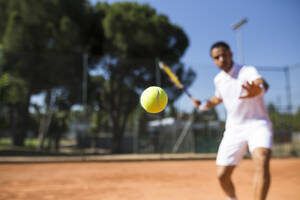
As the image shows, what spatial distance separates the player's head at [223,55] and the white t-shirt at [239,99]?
3.2 inches

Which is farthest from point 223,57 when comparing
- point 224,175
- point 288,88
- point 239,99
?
point 288,88

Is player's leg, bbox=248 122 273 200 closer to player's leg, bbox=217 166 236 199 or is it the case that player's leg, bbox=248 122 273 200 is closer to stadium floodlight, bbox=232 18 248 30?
player's leg, bbox=217 166 236 199

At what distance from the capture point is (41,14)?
14.6m

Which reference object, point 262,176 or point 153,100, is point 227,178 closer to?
point 262,176

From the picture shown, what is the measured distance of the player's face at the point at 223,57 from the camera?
9.21 feet

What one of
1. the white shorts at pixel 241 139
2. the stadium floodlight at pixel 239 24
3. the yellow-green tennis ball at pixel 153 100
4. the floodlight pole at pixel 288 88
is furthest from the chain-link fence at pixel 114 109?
the white shorts at pixel 241 139

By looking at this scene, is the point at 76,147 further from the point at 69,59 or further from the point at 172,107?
the point at 172,107

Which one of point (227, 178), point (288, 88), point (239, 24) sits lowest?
point (227, 178)

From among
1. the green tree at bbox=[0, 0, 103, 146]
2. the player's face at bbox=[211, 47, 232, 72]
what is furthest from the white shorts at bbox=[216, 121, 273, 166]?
the green tree at bbox=[0, 0, 103, 146]

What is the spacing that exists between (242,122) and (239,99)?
0.26 m

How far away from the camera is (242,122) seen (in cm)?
268

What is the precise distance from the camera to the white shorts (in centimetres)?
249

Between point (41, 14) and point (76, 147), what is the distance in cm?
795

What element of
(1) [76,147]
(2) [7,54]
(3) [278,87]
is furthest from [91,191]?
(3) [278,87]
